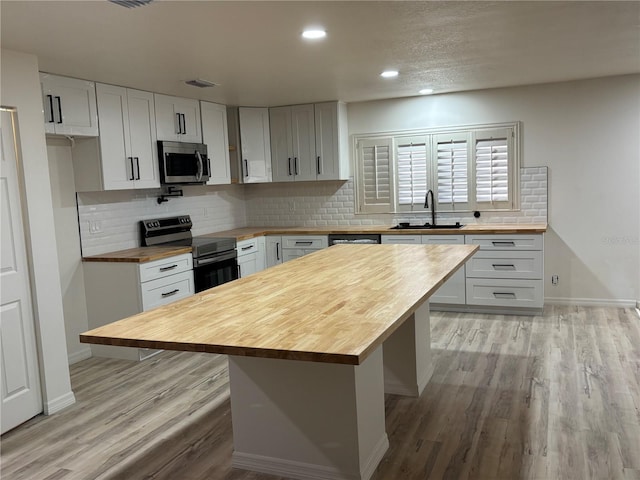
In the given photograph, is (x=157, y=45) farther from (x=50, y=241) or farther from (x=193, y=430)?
(x=193, y=430)

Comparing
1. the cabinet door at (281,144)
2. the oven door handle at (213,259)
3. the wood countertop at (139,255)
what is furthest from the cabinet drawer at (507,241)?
the wood countertop at (139,255)

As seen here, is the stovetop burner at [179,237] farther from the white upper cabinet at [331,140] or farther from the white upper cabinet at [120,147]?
the white upper cabinet at [331,140]

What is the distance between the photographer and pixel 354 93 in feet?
18.5

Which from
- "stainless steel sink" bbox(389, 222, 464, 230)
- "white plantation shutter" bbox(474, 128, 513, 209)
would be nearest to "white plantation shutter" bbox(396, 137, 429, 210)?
"stainless steel sink" bbox(389, 222, 464, 230)

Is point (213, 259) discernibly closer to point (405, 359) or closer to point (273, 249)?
point (273, 249)

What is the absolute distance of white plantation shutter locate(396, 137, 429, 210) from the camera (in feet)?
20.1

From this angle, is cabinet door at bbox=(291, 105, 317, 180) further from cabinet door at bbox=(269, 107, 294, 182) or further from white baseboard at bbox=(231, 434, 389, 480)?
white baseboard at bbox=(231, 434, 389, 480)

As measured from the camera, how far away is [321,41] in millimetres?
3459

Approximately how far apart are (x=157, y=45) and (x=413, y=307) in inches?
88.8

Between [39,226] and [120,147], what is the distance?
4.39 feet

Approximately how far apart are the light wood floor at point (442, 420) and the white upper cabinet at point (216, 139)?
6.99 feet

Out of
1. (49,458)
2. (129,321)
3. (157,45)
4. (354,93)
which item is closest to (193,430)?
(49,458)

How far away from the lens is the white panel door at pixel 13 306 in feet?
10.8

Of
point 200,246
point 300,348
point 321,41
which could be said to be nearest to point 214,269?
point 200,246
